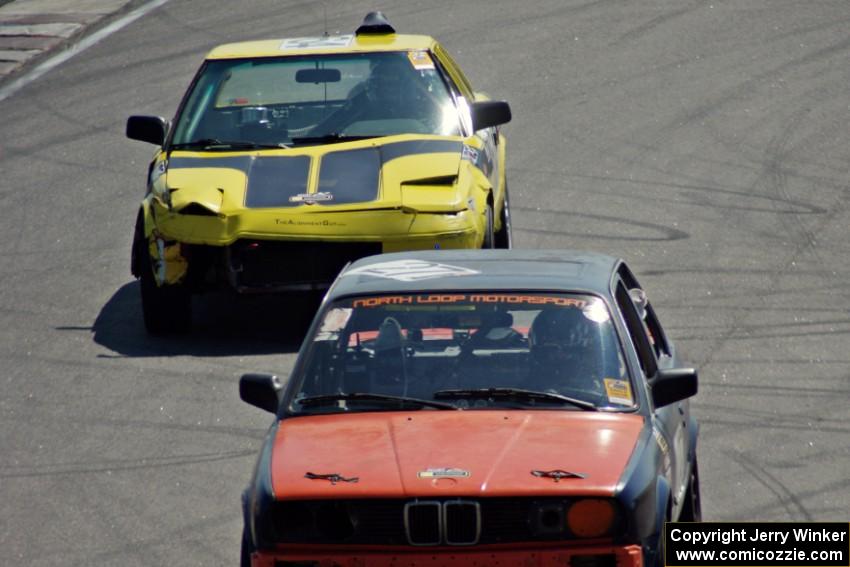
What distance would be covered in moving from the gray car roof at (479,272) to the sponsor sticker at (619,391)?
0.42 meters

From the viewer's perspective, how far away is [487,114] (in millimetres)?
11172

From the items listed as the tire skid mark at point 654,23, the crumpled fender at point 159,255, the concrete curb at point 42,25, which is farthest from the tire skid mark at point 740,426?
the concrete curb at point 42,25

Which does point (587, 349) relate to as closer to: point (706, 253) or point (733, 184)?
point (706, 253)

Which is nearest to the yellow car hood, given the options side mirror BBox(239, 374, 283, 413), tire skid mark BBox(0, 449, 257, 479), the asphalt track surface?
the asphalt track surface

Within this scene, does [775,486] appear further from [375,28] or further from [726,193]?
[726,193]

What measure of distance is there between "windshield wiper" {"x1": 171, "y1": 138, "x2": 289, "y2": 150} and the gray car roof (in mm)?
3732

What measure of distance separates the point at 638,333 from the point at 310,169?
4191 mm

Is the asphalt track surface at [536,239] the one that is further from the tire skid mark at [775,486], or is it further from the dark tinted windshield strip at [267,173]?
the dark tinted windshield strip at [267,173]

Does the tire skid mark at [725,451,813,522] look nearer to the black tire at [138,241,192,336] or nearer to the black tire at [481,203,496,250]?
the black tire at [481,203,496,250]

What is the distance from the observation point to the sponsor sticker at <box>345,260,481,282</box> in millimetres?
6586

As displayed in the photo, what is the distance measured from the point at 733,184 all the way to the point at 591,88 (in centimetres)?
298

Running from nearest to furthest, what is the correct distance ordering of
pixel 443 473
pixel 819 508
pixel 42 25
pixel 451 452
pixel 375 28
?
pixel 443 473 → pixel 451 452 → pixel 819 508 → pixel 375 28 → pixel 42 25

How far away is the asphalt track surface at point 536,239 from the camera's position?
313 inches

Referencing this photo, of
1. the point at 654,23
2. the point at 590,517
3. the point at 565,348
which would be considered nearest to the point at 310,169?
the point at 565,348
